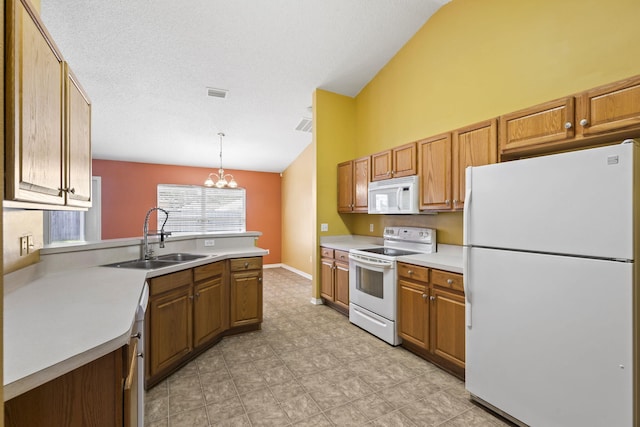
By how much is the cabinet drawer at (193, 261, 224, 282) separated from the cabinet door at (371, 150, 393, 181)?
215 centimetres

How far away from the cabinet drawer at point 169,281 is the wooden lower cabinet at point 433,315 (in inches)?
78.5

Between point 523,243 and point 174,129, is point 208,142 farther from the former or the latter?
point 523,243

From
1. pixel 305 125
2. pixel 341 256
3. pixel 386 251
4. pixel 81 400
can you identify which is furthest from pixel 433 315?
pixel 305 125

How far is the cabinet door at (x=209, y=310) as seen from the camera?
2.60m

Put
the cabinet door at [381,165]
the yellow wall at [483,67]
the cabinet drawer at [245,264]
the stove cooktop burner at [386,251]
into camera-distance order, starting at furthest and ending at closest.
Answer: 1. the cabinet door at [381,165]
2. the stove cooktop burner at [386,251]
3. the cabinet drawer at [245,264]
4. the yellow wall at [483,67]

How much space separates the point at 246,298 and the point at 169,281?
106 cm

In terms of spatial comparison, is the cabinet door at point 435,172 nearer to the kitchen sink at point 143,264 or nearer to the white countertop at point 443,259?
the white countertop at point 443,259

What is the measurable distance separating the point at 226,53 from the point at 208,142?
7.79ft

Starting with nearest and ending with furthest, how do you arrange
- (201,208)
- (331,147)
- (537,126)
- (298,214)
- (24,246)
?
(24,246), (537,126), (331,147), (298,214), (201,208)

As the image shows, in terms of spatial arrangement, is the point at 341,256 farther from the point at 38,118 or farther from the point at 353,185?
the point at 38,118

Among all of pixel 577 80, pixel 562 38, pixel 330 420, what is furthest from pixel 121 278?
pixel 562 38

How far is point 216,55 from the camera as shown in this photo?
10.8 feet

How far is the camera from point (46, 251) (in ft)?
6.42

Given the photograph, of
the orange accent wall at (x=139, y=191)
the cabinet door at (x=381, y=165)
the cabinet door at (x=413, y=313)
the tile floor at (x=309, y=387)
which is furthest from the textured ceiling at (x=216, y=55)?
the tile floor at (x=309, y=387)
